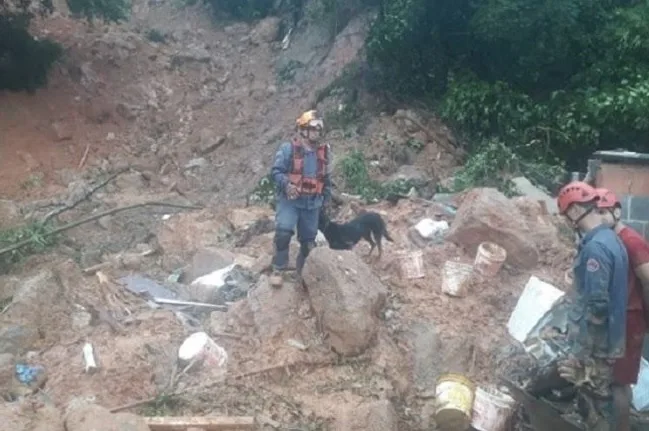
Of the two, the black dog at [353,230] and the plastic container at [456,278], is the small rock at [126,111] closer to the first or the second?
the black dog at [353,230]

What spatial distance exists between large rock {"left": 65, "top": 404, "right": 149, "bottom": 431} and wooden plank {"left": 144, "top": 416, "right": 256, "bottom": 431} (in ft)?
0.79

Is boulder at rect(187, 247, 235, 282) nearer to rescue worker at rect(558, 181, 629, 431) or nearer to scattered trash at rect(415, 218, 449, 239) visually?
scattered trash at rect(415, 218, 449, 239)

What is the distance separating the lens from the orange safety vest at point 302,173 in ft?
25.0

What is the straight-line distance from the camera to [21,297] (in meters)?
7.66

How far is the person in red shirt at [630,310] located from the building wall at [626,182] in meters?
3.93

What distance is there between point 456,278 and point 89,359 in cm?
322

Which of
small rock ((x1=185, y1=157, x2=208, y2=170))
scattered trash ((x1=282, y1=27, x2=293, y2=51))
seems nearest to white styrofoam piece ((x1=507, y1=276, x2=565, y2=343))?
small rock ((x1=185, y1=157, x2=208, y2=170))

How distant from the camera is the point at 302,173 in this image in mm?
7641

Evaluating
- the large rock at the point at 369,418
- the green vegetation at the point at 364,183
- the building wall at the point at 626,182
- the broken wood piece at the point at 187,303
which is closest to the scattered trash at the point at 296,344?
the large rock at the point at 369,418

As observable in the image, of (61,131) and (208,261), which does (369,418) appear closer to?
(208,261)

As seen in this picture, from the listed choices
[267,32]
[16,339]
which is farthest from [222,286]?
[267,32]

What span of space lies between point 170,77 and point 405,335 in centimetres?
1358

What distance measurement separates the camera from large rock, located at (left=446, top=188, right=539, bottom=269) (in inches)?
322

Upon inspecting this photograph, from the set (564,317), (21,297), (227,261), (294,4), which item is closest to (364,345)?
(564,317)
